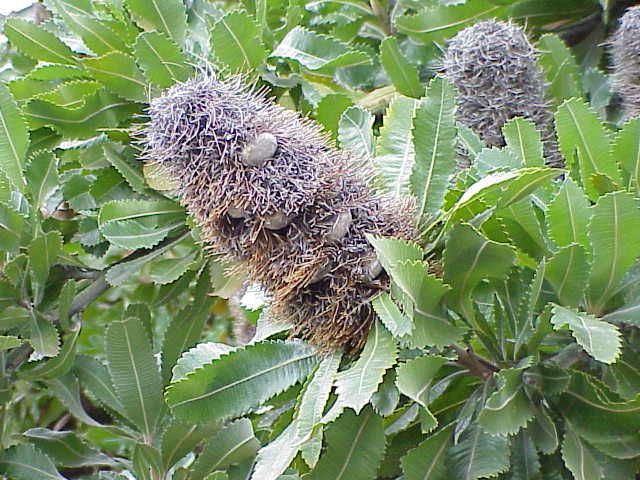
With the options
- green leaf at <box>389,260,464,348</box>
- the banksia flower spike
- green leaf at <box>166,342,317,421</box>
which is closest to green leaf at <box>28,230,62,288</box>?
green leaf at <box>166,342,317,421</box>

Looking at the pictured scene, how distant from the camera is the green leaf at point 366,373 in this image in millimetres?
816

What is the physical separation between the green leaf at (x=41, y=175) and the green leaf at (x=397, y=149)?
1.69 feet

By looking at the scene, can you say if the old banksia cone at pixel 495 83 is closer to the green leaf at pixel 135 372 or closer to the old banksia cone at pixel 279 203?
the old banksia cone at pixel 279 203

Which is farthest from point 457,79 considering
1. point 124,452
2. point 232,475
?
point 124,452

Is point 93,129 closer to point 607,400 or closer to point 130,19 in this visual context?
point 130,19

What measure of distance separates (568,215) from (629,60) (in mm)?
457

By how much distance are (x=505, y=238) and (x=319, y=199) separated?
0.77 ft

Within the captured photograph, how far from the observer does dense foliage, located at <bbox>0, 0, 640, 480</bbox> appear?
903 mm

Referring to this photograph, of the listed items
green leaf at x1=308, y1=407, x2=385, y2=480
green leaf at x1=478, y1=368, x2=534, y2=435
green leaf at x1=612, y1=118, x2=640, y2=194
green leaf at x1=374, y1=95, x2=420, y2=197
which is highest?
green leaf at x1=374, y1=95, x2=420, y2=197

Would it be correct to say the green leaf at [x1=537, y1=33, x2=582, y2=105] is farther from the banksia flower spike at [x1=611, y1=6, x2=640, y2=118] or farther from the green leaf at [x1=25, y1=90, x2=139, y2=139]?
the green leaf at [x1=25, y1=90, x2=139, y2=139]

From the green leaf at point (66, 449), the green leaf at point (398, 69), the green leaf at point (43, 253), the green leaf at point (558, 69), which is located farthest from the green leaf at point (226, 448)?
the green leaf at point (558, 69)

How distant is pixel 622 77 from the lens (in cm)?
132

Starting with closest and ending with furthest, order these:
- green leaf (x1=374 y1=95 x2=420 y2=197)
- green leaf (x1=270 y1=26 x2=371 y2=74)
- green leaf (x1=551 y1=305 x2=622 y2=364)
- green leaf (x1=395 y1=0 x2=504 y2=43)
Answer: green leaf (x1=551 y1=305 x2=622 y2=364), green leaf (x1=374 y1=95 x2=420 y2=197), green leaf (x1=270 y1=26 x2=371 y2=74), green leaf (x1=395 y1=0 x2=504 y2=43)

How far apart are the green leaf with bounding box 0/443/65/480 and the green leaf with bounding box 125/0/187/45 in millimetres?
646
